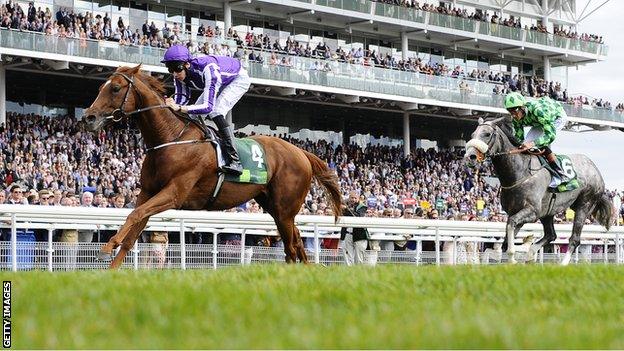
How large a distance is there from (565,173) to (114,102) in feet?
17.8

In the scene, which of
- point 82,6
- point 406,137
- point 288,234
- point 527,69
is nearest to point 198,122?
point 288,234

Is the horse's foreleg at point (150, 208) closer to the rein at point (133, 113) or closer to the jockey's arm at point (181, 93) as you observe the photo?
the rein at point (133, 113)

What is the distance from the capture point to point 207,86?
10680 mm

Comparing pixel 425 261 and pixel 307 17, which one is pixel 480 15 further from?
pixel 425 261

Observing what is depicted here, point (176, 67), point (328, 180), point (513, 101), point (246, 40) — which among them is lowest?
point (328, 180)

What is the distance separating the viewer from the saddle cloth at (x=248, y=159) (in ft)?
35.1

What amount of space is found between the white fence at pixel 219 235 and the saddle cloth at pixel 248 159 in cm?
258

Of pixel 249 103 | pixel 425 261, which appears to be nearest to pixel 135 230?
pixel 425 261

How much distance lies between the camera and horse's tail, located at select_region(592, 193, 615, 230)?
554 inches

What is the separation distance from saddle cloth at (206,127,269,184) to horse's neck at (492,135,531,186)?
2771mm

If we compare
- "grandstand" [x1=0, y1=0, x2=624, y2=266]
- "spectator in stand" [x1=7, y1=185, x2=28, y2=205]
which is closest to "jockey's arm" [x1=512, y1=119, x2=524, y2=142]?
"spectator in stand" [x1=7, y1=185, x2=28, y2=205]

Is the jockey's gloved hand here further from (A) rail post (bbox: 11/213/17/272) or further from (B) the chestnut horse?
(A) rail post (bbox: 11/213/17/272)

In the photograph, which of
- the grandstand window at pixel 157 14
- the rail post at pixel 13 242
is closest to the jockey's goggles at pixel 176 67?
the rail post at pixel 13 242

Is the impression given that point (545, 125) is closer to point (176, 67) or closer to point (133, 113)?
point (176, 67)
